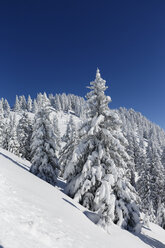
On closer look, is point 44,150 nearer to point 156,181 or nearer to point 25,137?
point 25,137

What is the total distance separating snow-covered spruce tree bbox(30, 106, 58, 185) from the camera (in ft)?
60.7

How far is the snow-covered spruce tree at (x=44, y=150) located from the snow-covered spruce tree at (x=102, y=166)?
13.6 ft

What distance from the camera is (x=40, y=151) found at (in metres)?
18.9

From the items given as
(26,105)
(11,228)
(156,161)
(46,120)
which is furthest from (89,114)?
(26,105)

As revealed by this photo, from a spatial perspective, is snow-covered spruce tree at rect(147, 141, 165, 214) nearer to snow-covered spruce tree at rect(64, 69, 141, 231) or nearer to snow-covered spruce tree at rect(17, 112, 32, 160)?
snow-covered spruce tree at rect(64, 69, 141, 231)

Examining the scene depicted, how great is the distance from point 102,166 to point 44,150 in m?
8.11

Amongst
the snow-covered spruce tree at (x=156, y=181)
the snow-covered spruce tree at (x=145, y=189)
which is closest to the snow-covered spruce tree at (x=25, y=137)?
the snow-covered spruce tree at (x=145, y=189)

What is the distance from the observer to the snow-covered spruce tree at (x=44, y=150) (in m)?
18.5

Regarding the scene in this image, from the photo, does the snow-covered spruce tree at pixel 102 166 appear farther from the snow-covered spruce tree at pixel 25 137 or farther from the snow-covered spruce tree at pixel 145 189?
the snow-covered spruce tree at pixel 25 137

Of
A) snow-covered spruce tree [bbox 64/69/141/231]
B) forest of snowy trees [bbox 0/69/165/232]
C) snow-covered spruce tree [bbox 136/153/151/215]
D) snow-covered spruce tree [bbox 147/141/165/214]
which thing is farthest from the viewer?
snow-covered spruce tree [bbox 147/141/165/214]

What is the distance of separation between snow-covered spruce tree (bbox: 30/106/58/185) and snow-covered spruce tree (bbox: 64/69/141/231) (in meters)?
4.14

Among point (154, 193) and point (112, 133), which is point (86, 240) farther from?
point (154, 193)

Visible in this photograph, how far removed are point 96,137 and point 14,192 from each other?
323 inches

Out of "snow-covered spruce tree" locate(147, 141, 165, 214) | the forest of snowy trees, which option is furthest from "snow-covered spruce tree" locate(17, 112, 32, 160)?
"snow-covered spruce tree" locate(147, 141, 165, 214)
